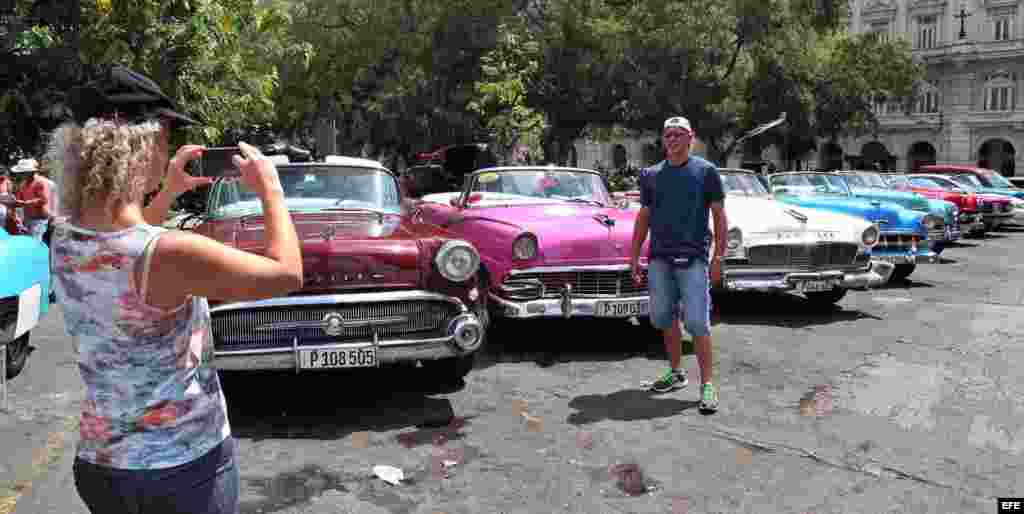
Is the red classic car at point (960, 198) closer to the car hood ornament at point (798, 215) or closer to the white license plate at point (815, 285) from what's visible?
the car hood ornament at point (798, 215)

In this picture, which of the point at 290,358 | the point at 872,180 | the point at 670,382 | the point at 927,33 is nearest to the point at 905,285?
the point at 872,180

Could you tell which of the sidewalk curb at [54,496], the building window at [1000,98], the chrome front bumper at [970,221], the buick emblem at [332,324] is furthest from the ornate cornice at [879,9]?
the sidewalk curb at [54,496]

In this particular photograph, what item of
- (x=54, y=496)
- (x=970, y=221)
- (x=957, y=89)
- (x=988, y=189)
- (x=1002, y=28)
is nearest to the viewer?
(x=54, y=496)

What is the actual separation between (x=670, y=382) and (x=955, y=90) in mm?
49569

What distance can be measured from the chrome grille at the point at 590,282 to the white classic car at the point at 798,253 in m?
1.63

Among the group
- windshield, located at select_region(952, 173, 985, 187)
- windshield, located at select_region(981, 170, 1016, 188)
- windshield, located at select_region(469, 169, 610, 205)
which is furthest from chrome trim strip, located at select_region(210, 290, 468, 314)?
windshield, located at select_region(981, 170, 1016, 188)

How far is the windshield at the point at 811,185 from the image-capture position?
511 inches

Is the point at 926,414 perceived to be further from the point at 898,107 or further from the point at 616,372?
the point at 898,107

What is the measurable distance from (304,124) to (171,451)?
35.9 meters

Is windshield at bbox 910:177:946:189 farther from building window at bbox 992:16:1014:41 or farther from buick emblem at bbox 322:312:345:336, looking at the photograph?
building window at bbox 992:16:1014:41

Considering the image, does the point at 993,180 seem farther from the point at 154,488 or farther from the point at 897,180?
the point at 154,488

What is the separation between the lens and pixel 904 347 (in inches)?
286

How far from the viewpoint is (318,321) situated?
4.94 metres

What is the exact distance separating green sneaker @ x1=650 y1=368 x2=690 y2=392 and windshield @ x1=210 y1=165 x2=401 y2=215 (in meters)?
2.40
